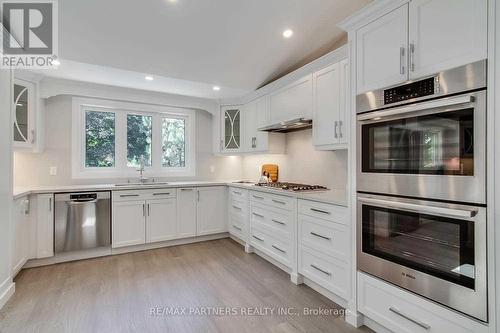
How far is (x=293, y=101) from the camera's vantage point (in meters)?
3.10

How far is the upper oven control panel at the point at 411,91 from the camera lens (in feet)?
4.83

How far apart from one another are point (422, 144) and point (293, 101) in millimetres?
1790

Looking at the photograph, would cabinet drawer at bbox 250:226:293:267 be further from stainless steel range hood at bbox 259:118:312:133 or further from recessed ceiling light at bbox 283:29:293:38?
recessed ceiling light at bbox 283:29:293:38

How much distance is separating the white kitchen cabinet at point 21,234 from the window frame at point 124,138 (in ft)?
2.93

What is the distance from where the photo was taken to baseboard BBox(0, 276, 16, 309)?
85.0 inches

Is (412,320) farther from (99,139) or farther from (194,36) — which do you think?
(99,139)

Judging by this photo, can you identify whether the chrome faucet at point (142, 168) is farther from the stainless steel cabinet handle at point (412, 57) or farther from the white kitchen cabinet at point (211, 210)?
the stainless steel cabinet handle at point (412, 57)

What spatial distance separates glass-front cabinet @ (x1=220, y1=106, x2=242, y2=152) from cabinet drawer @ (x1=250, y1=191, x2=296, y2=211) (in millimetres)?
1225

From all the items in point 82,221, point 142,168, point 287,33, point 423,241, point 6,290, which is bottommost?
point 6,290

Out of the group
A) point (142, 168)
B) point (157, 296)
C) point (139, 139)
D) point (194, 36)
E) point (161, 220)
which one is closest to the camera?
point (157, 296)

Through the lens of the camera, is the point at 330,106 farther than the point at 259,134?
No

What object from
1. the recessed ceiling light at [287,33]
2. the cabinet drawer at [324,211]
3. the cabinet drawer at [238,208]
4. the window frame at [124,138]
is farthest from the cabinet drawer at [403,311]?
the window frame at [124,138]

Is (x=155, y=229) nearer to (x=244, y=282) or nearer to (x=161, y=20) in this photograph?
(x=244, y=282)

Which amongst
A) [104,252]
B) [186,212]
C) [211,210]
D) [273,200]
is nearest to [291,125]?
[273,200]
